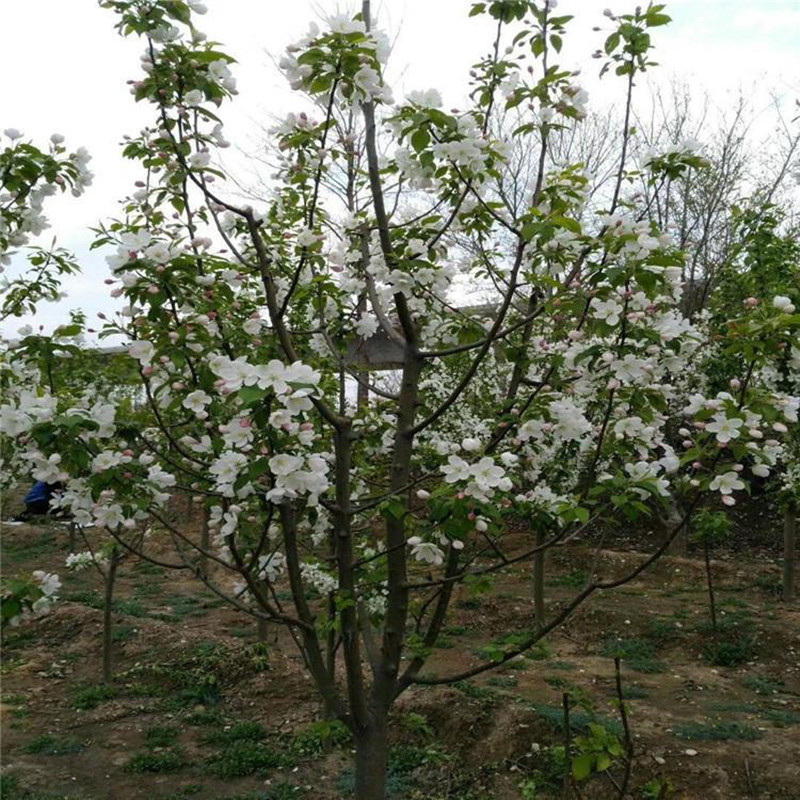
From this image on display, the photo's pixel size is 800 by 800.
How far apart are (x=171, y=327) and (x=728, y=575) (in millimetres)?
8042

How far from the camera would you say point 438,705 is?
5137mm

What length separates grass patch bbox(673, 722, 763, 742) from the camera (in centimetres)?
458

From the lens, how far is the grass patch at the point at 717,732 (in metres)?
4.58

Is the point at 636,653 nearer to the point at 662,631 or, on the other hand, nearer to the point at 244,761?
the point at 662,631

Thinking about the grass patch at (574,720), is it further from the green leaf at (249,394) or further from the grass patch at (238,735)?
the green leaf at (249,394)

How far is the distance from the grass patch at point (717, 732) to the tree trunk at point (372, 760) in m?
2.45

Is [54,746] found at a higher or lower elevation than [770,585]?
lower

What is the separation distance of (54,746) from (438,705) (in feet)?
7.78

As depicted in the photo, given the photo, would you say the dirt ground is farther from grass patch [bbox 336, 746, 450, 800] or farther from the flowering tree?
the flowering tree

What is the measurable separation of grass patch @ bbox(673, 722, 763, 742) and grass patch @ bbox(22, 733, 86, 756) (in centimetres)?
359

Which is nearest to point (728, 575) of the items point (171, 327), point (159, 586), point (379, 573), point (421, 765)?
point (421, 765)

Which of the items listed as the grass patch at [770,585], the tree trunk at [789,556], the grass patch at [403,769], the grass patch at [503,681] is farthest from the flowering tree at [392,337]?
the grass patch at [770,585]

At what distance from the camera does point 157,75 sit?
99.8 inches

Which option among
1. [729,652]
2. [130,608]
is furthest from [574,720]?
[130,608]
